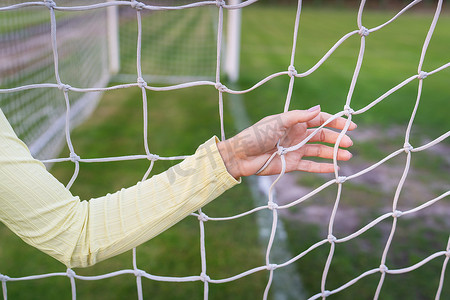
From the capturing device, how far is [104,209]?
2.60 ft

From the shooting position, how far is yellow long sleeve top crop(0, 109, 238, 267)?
72 cm

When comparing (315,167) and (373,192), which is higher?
(315,167)

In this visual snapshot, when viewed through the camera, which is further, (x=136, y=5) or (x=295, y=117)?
(x=136, y=5)

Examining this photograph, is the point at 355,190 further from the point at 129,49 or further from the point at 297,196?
the point at 129,49

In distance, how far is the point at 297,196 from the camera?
236cm

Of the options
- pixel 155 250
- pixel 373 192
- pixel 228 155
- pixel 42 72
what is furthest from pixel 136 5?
pixel 42 72

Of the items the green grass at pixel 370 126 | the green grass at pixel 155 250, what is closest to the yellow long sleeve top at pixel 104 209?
the green grass at pixel 155 250

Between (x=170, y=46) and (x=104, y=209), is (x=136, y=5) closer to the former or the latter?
(x=104, y=209)

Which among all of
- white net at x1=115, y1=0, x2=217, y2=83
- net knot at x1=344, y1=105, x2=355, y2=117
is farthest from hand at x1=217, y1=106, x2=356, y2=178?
white net at x1=115, y1=0, x2=217, y2=83

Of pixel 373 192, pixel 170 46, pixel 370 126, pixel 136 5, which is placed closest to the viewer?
pixel 136 5

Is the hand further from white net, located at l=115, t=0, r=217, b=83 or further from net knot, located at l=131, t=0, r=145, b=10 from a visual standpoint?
white net, located at l=115, t=0, r=217, b=83

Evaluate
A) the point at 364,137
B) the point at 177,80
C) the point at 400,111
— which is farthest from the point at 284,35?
the point at 364,137

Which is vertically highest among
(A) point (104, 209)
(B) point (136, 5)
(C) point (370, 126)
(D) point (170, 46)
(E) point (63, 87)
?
(B) point (136, 5)

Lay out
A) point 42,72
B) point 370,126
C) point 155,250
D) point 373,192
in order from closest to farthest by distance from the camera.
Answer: point 155,250 → point 373,192 → point 42,72 → point 370,126
